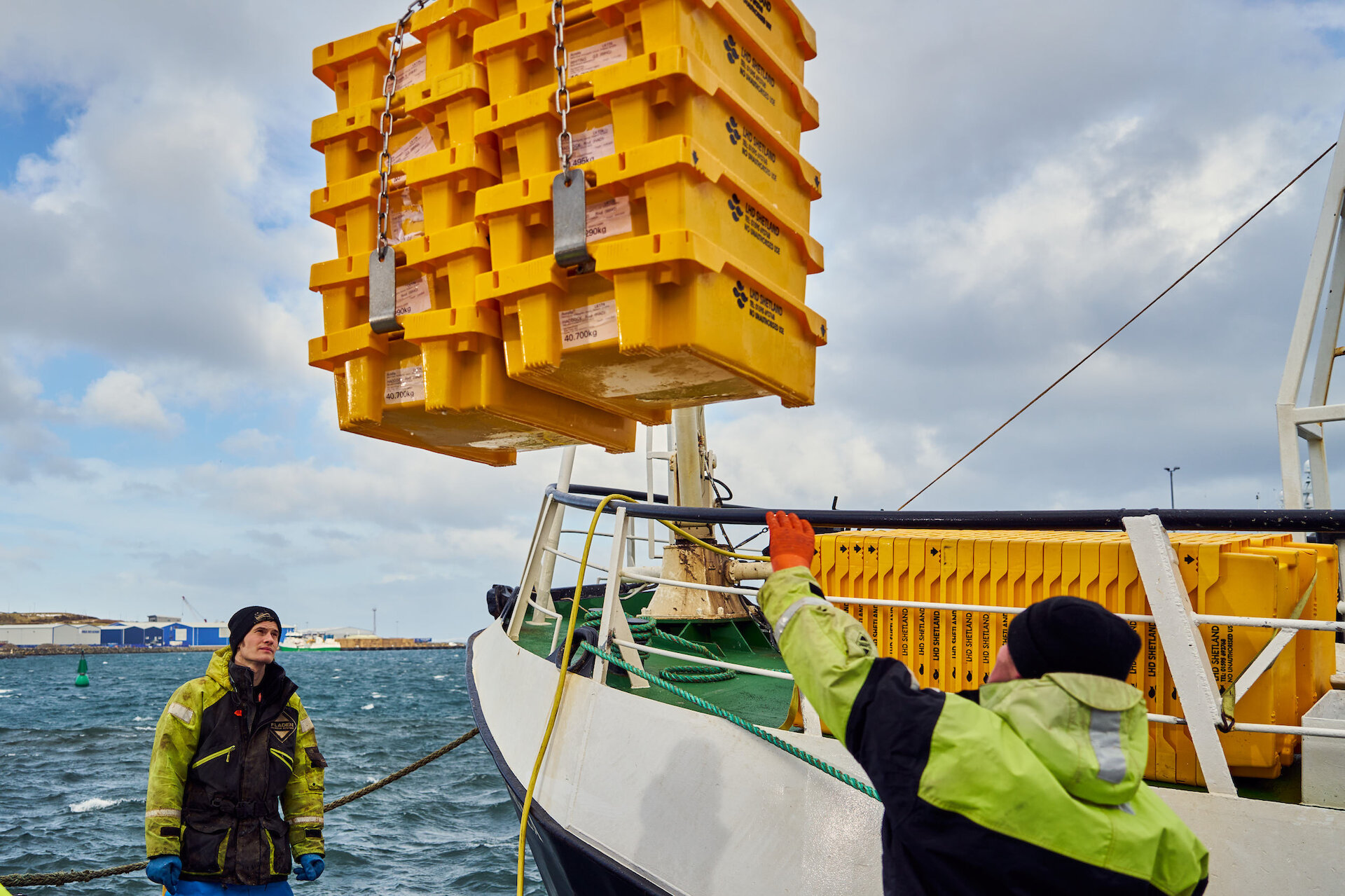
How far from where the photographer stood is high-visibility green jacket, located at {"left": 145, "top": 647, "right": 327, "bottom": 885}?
3.29 meters

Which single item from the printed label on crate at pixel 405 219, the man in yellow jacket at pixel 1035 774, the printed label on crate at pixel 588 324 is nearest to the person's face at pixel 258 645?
the printed label on crate at pixel 588 324

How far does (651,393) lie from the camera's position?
3824mm

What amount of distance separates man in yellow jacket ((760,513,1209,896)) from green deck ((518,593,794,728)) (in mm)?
1738

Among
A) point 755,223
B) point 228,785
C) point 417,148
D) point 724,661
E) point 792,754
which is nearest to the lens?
point 792,754

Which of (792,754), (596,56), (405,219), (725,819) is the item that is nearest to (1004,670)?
(792,754)

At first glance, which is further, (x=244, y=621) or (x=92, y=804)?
(x=92, y=804)

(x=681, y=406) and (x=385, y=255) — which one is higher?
(x=385, y=255)

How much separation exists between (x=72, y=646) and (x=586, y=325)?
369 feet

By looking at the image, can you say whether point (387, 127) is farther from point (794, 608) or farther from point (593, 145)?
point (794, 608)

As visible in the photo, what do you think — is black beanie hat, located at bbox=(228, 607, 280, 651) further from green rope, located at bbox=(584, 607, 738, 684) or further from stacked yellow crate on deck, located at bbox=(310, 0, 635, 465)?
green rope, located at bbox=(584, 607, 738, 684)

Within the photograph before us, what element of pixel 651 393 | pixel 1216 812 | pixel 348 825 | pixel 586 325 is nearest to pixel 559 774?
pixel 651 393

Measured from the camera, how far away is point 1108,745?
1.61 meters

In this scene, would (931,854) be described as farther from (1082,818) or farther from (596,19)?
(596,19)

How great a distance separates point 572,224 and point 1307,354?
503 centimetres
